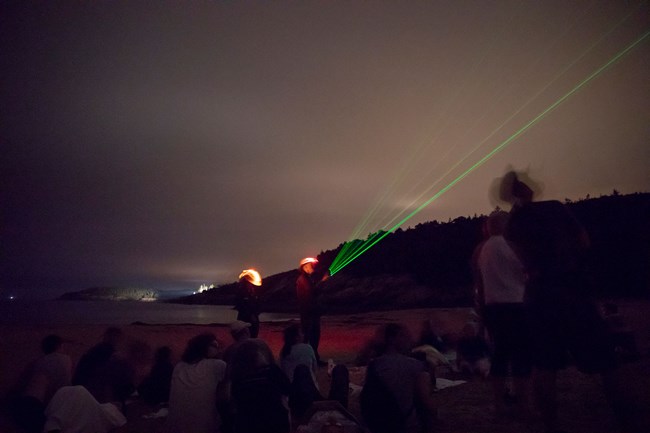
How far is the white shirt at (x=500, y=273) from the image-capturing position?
15.8ft

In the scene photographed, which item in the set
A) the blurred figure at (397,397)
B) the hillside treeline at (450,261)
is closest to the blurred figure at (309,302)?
the blurred figure at (397,397)

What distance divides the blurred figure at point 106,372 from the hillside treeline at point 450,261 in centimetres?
2096

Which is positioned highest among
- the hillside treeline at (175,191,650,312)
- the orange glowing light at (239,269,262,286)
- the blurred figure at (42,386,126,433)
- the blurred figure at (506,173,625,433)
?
the hillside treeline at (175,191,650,312)

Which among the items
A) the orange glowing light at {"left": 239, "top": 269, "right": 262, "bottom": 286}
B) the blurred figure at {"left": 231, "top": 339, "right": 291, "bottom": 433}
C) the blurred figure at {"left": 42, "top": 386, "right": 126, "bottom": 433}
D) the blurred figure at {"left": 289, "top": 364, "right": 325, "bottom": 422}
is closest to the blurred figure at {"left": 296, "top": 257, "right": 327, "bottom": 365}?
the orange glowing light at {"left": 239, "top": 269, "right": 262, "bottom": 286}

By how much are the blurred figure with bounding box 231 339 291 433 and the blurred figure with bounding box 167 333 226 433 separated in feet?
1.35

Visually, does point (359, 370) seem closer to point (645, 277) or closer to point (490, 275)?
point (490, 275)

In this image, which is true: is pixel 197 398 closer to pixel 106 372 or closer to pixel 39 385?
pixel 39 385

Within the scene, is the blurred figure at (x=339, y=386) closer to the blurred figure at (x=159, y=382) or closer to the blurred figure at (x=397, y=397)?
the blurred figure at (x=397, y=397)

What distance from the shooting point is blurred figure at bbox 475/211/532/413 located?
457cm

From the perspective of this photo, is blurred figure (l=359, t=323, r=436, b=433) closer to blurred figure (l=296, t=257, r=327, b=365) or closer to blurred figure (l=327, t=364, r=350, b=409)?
blurred figure (l=327, t=364, r=350, b=409)

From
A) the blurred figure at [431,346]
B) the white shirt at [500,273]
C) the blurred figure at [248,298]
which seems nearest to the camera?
the white shirt at [500,273]

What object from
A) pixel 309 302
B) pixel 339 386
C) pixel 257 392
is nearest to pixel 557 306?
pixel 257 392

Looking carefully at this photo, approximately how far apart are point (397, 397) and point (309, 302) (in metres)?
5.20

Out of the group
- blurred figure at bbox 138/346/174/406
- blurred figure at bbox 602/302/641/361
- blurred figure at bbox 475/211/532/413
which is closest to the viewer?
blurred figure at bbox 475/211/532/413
